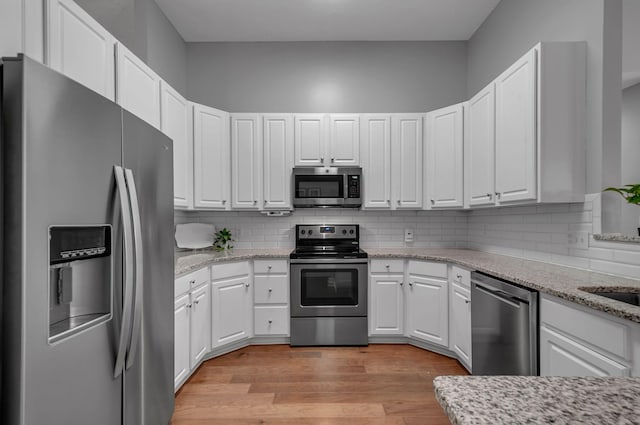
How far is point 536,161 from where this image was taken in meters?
2.25

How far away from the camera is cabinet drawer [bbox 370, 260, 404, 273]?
3416 millimetres

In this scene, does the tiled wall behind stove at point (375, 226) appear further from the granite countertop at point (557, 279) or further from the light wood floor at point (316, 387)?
the light wood floor at point (316, 387)

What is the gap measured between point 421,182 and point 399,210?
439 mm

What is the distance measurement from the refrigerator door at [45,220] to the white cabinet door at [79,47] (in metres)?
0.46

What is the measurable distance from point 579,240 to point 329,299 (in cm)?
207

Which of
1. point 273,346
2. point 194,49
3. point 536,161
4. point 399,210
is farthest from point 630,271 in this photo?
point 194,49

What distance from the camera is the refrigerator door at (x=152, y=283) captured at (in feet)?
4.86

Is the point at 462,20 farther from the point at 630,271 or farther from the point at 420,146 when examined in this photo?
the point at 630,271

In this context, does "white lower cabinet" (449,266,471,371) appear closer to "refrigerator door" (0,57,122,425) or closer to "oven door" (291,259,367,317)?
"oven door" (291,259,367,317)

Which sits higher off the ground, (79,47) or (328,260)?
(79,47)

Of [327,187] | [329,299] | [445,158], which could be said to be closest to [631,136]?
[445,158]

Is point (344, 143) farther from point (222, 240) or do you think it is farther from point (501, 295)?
point (501, 295)

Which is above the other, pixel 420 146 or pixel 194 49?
pixel 194 49

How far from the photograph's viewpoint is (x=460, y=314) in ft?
9.38
